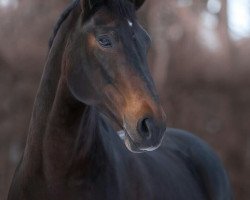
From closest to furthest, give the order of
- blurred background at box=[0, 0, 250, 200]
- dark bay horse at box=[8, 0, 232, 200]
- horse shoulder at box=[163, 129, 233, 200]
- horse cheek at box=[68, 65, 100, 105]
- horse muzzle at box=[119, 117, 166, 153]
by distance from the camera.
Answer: horse muzzle at box=[119, 117, 166, 153] → dark bay horse at box=[8, 0, 232, 200] → horse cheek at box=[68, 65, 100, 105] → horse shoulder at box=[163, 129, 233, 200] → blurred background at box=[0, 0, 250, 200]

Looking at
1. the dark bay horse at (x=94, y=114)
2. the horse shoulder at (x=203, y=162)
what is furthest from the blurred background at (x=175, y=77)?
the dark bay horse at (x=94, y=114)

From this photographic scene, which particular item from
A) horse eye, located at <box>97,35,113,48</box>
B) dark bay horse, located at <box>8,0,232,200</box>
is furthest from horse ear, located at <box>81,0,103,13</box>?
horse eye, located at <box>97,35,113,48</box>

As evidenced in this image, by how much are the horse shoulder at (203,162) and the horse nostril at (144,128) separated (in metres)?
1.87

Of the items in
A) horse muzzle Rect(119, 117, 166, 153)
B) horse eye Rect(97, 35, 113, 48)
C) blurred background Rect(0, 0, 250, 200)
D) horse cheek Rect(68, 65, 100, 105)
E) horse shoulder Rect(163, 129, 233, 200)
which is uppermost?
horse eye Rect(97, 35, 113, 48)

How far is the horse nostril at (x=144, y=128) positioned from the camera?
Answer: 305cm

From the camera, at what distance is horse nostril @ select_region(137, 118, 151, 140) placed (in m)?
3.05

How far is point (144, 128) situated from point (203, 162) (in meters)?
2.23

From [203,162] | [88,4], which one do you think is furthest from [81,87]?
[203,162]

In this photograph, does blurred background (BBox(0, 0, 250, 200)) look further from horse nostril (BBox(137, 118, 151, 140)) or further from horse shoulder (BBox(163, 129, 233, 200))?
horse nostril (BBox(137, 118, 151, 140))

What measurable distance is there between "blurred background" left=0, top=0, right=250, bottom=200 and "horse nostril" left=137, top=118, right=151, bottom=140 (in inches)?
270

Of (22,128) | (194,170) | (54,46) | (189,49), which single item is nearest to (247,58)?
(189,49)

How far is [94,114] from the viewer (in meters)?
3.61

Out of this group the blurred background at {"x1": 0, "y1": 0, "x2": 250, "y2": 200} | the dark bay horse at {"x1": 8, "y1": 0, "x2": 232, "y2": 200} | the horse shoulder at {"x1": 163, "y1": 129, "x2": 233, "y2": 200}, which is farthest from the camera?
the blurred background at {"x1": 0, "y1": 0, "x2": 250, "y2": 200}

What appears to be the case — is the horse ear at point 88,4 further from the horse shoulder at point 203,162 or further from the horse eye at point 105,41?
the horse shoulder at point 203,162
